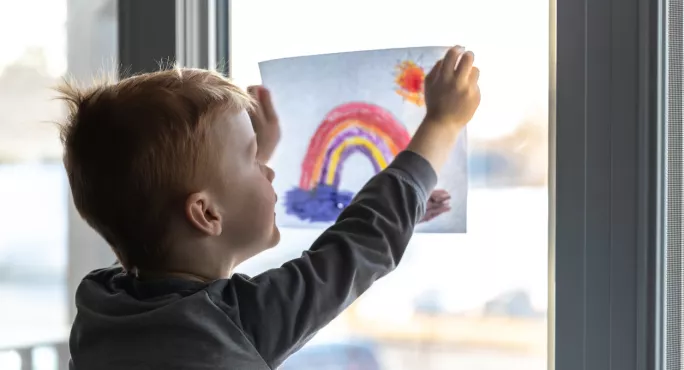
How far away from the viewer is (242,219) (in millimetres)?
1032

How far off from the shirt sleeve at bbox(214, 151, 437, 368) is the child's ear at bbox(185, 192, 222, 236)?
64mm

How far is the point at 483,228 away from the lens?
1100mm

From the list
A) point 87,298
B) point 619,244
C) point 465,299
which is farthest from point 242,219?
point 619,244

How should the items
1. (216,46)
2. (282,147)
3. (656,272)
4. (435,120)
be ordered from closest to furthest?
(656,272)
(435,120)
(282,147)
(216,46)

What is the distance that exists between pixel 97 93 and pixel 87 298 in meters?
0.25

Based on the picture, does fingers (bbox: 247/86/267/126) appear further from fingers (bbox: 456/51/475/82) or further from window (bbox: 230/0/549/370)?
fingers (bbox: 456/51/475/82)

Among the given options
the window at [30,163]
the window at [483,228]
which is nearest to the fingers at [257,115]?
the window at [483,228]

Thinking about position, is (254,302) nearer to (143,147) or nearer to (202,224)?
(202,224)

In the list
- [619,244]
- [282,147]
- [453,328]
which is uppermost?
[282,147]

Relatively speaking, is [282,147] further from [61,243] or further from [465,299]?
[61,243]

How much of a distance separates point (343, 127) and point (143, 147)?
0.33 metres

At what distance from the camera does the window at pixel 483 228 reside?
3.49ft

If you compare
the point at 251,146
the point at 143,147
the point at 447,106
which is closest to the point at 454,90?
the point at 447,106

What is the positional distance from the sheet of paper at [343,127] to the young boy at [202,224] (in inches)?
2.5
